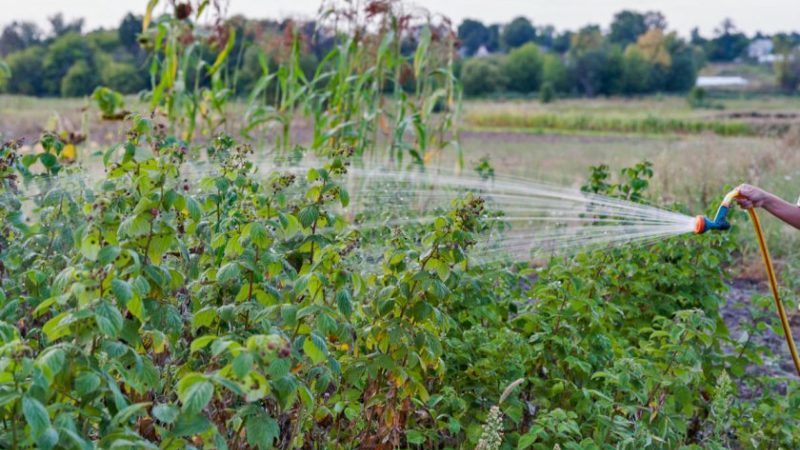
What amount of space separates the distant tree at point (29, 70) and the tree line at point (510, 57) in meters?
0.03

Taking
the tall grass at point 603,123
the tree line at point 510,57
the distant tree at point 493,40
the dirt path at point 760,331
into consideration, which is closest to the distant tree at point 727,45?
the tree line at point 510,57

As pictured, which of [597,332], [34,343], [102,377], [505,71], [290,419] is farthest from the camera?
[505,71]

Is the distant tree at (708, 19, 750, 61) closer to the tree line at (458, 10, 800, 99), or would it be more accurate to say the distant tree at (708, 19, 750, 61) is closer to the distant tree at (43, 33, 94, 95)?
the tree line at (458, 10, 800, 99)

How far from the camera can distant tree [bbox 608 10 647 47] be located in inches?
2087

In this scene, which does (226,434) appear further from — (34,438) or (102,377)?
(34,438)

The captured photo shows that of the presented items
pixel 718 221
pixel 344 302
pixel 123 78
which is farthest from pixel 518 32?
pixel 344 302

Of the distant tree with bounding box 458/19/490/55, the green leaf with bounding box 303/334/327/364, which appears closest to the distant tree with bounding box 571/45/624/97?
the distant tree with bounding box 458/19/490/55

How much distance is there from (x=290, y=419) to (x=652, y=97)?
132 ft

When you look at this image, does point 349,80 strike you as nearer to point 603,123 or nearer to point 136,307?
point 136,307

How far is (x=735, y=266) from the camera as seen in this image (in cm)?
743

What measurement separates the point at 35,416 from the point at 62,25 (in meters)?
29.5

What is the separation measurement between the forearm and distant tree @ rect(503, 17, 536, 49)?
45388 mm

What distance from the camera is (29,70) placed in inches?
1015

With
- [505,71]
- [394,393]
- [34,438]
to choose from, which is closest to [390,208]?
[394,393]
